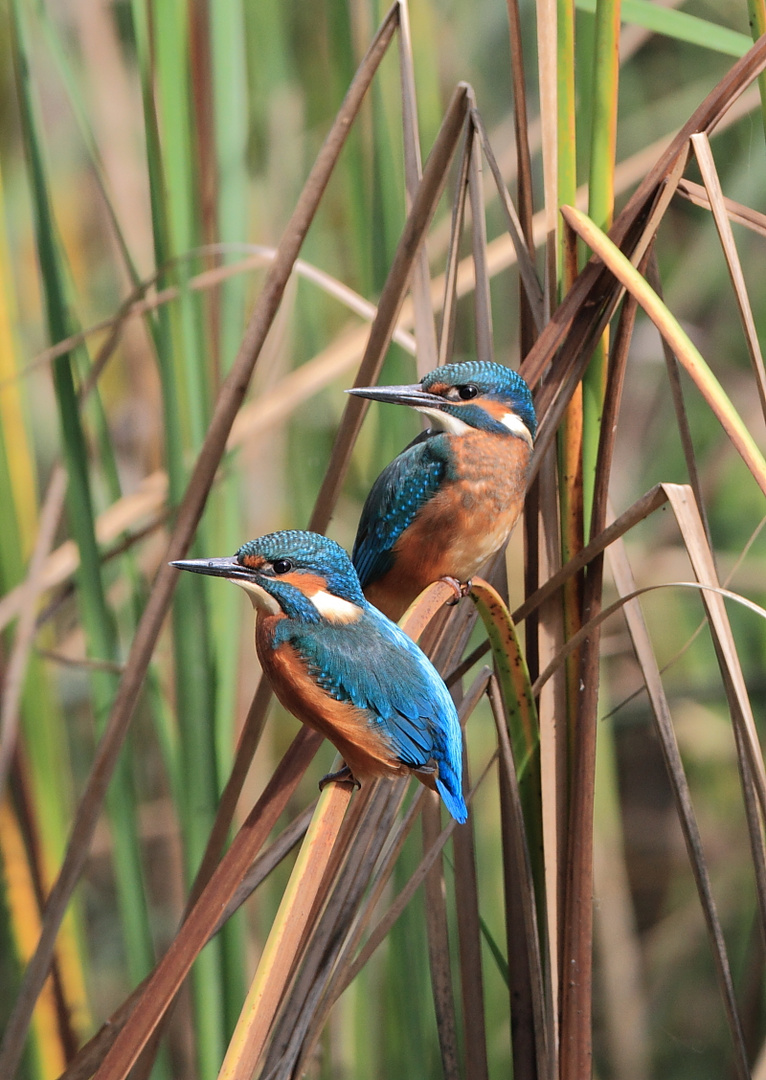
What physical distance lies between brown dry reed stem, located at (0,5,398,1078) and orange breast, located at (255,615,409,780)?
23 cm

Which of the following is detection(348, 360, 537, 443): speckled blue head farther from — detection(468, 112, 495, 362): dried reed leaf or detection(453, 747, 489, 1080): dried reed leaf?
detection(453, 747, 489, 1080): dried reed leaf

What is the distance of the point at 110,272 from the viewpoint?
1.94 metres

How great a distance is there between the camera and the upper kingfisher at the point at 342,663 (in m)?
0.70

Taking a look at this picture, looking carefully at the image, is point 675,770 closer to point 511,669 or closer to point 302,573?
point 511,669

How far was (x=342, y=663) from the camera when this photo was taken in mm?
703

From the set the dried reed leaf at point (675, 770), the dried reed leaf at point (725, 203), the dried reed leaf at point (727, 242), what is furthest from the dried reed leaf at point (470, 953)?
the dried reed leaf at point (725, 203)

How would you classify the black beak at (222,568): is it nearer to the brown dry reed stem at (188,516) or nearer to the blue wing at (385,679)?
the blue wing at (385,679)

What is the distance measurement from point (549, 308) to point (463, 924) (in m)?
0.66

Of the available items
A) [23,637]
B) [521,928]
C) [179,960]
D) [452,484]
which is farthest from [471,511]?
[23,637]

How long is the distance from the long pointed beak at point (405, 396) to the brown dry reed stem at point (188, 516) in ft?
0.38

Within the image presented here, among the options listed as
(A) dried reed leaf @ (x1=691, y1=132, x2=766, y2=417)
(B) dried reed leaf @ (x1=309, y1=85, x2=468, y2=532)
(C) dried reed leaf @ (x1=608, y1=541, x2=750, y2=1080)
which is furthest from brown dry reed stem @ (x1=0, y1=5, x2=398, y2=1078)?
(C) dried reed leaf @ (x1=608, y1=541, x2=750, y2=1080)

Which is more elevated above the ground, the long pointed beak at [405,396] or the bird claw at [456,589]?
the long pointed beak at [405,396]

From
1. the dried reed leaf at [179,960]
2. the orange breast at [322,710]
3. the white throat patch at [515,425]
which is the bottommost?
the dried reed leaf at [179,960]

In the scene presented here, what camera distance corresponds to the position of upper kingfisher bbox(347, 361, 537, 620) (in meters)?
1.03
